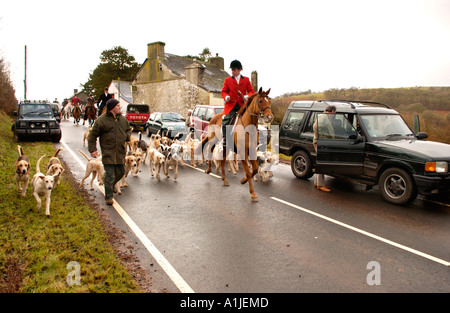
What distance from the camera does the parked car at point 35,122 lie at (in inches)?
661

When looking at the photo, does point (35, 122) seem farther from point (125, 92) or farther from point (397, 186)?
point (125, 92)

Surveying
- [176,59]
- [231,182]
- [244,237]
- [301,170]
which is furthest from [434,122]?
[176,59]

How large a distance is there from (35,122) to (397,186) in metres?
17.2

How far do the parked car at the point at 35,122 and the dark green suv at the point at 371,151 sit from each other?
13472mm

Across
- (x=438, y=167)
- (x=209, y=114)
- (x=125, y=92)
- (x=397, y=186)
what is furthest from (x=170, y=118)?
(x=125, y=92)

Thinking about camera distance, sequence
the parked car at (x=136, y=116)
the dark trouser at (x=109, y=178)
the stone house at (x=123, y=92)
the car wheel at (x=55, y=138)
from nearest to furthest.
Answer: the dark trouser at (x=109, y=178) → the car wheel at (x=55, y=138) → the parked car at (x=136, y=116) → the stone house at (x=123, y=92)

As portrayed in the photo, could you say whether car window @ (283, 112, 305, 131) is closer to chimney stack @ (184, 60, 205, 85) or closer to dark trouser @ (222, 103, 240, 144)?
dark trouser @ (222, 103, 240, 144)

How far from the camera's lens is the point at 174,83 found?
142ft

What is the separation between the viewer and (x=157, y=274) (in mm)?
4551

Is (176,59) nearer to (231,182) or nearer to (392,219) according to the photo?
(231,182)

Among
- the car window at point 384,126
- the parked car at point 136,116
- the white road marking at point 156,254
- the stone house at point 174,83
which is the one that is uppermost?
the stone house at point 174,83

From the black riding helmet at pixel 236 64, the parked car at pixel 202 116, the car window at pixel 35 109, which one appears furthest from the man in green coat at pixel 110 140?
the car window at pixel 35 109

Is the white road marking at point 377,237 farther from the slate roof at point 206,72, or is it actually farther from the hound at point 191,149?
the slate roof at point 206,72

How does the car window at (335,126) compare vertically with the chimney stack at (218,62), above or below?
below
